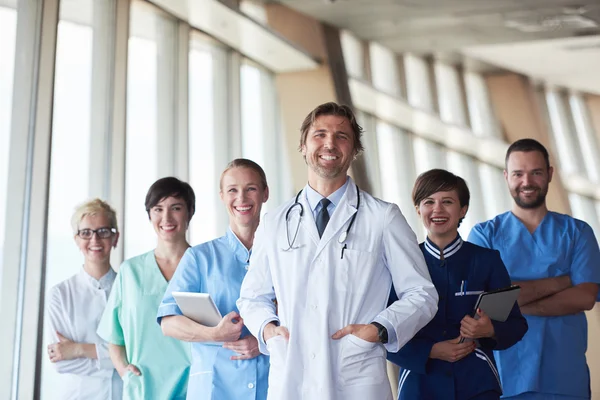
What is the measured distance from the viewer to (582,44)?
6.78 metres

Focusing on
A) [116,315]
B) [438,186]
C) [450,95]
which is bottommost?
[116,315]

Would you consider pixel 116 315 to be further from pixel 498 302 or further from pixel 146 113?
pixel 146 113

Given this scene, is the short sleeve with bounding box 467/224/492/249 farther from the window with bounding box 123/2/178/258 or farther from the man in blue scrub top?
the window with bounding box 123/2/178/258

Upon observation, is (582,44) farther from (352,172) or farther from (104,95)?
Result: (104,95)

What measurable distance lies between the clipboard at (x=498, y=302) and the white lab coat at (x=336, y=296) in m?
0.28

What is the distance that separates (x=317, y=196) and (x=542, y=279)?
1425mm

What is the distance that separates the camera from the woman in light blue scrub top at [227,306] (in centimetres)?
255

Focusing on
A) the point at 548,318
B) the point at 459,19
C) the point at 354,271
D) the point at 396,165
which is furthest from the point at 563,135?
the point at 354,271

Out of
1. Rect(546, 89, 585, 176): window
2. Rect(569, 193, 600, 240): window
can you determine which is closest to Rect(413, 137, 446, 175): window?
Rect(546, 89, 585, 176): window

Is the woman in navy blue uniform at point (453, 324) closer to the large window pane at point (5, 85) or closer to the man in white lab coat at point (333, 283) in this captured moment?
the man in white lab coat at point (333, 283)

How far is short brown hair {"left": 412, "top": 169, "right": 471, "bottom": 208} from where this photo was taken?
265 cm

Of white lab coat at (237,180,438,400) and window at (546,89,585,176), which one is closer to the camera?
white lab coat at (237,180,438,400)

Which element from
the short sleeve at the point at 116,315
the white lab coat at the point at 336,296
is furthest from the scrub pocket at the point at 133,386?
the white lab coat at the point at 336,296

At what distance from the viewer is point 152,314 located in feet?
9.95
